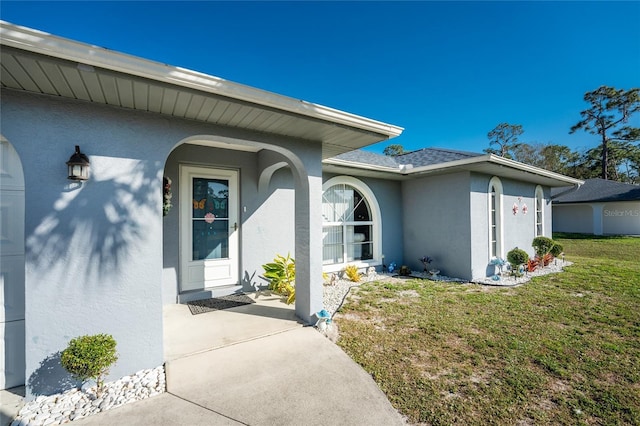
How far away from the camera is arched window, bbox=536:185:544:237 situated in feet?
35.7

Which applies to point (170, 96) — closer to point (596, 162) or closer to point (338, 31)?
point (338, 31)

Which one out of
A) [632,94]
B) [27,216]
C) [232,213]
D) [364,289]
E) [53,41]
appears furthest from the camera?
[632,94]

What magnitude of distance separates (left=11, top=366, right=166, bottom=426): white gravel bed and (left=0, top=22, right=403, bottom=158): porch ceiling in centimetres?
317

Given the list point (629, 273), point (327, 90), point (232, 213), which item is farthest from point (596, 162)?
point (232, 213)

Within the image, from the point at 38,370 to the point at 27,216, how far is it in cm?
159

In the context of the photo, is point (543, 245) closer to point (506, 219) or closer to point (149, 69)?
point (506, 219)

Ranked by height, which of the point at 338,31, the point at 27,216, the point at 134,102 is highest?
the point at 338,31

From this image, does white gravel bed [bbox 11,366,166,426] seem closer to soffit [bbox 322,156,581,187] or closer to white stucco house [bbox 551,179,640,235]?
soffit [bbox 322,156,581,187]

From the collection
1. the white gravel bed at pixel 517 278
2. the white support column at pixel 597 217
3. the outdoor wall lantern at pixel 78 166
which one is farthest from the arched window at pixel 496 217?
the white support column at pixel 597 217

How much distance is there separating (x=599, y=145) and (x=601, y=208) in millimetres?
14884

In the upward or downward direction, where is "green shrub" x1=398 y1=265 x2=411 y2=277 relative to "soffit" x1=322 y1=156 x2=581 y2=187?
downward

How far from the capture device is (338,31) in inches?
320

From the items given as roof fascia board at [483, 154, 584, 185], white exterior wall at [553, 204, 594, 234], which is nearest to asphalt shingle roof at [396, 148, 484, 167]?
roof fascia board at [483, 154, 584, 185]

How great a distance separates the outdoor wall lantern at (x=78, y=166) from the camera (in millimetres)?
2783
